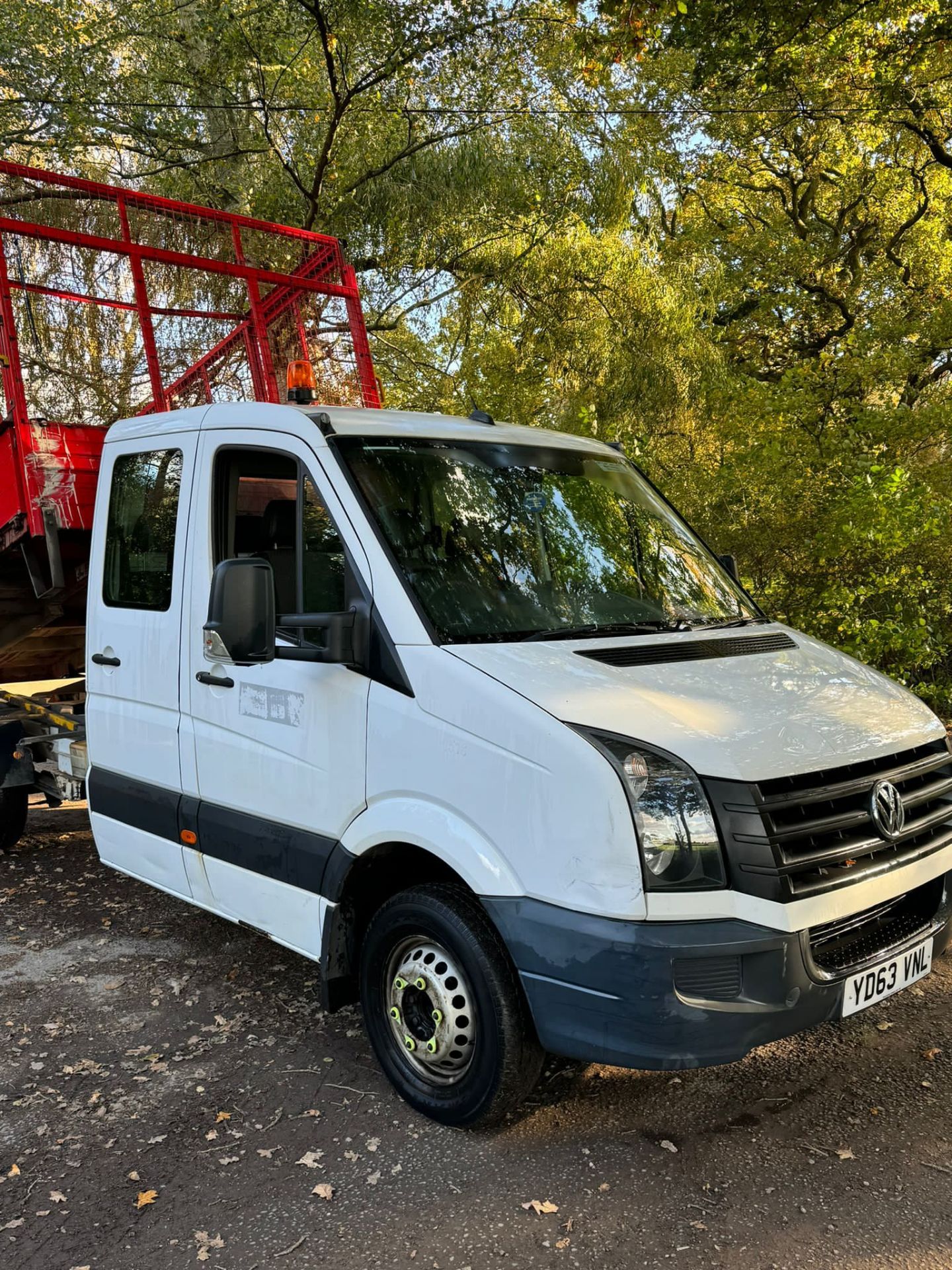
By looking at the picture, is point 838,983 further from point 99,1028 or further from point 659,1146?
point 99,1028

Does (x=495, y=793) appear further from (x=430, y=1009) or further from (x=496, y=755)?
(x=430, y=1009)

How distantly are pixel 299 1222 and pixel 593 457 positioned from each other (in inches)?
122

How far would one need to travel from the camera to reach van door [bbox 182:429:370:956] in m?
3.53

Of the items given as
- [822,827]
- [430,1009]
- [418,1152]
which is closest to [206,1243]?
[418,1152]

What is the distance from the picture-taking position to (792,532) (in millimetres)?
8258

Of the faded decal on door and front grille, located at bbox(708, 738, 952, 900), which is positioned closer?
front grille, located at bbox(708, 738, 952, 900)

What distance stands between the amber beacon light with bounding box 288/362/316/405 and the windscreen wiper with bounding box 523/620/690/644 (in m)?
1.51

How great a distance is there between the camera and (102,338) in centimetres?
629

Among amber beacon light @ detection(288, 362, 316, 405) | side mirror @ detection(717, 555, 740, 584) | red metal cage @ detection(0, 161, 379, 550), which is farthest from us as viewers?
red metal cage @ detection(0, 161, 379, 550)

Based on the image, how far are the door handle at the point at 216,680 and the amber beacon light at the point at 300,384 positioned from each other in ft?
3.83

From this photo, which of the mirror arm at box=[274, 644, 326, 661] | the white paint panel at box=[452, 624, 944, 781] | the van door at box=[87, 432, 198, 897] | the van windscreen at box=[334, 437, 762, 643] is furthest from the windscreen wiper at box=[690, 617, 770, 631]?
the van door at box=[87, 432, 198, 897]

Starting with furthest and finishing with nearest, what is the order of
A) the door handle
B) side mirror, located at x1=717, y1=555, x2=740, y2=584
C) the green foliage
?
1. the green foliage
2. side mirror, located at x1=717, y1=555, x2=740, y2=584
3. the door handle

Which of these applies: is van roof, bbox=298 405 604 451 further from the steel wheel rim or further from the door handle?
the steel wheel rim

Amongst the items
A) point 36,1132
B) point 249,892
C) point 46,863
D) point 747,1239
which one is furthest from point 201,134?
point 747,1239
